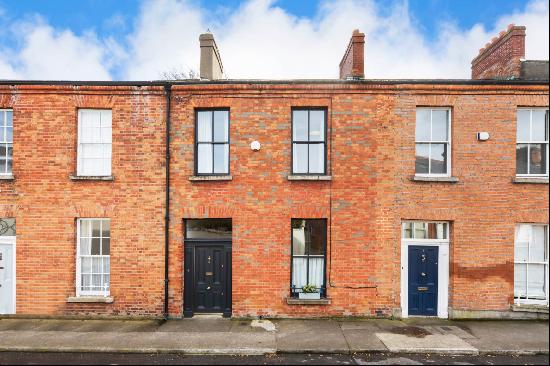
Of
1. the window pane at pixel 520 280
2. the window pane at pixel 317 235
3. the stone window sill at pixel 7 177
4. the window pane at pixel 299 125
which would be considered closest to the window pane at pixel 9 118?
the stone window sill at pixel 7 177

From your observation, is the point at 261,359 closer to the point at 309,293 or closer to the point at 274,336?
the point at 274,336

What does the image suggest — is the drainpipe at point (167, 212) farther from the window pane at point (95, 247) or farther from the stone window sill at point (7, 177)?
the stone window sill at point (7, 177)

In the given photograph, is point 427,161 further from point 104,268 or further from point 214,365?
point 104,268

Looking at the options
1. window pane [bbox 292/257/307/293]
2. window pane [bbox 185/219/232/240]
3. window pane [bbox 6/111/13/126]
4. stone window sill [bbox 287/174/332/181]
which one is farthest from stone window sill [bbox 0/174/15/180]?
window pane [bbox 292/257/307/293]

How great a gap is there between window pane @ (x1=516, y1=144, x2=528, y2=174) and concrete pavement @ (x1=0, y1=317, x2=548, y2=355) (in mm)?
4222

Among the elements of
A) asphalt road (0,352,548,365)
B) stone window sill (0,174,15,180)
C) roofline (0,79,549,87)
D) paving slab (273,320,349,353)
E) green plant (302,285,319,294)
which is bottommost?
asphalt road (0,352,548,365)

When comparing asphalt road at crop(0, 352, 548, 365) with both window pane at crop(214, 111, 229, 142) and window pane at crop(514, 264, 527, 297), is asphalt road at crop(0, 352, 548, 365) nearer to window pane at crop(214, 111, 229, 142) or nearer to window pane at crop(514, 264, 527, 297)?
window pane at crop(514, 264, 527, 297)

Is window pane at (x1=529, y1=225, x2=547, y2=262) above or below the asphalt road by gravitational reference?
above

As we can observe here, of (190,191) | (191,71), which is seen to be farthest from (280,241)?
(191,71)

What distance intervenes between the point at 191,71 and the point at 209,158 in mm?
18699

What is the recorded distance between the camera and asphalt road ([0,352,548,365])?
744 centimetres

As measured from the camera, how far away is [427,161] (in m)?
10.1

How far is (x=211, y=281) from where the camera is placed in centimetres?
1015

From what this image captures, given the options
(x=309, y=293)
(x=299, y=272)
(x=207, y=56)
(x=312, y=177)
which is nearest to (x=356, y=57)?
(x=312, y=177)
